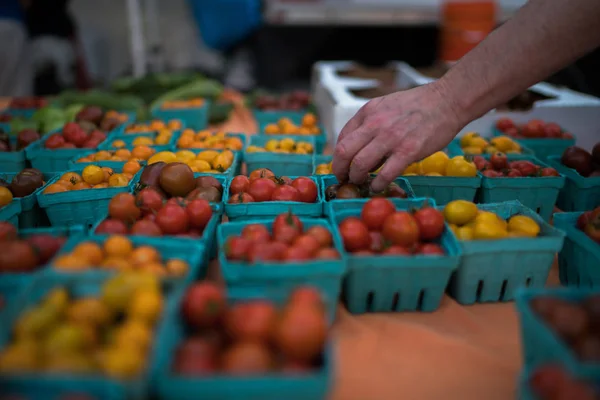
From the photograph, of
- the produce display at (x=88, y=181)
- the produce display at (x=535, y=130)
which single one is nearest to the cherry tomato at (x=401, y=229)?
the produce display at (x=88, y=181)

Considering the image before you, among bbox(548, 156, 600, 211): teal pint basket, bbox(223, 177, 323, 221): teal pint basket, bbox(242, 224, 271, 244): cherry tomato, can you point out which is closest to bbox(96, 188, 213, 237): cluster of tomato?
bbox(223, 177, 323, 221): teal pint basket

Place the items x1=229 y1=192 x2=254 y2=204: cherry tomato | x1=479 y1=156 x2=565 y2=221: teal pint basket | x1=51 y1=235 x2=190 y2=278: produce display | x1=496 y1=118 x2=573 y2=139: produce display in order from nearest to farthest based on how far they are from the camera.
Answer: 1. x1=51 y1=235 x2=190 y2=278: produce display
2. x1=229 y1=192 x2=254 y2=204: cherry tomato
3. x1=479 y1=156 x2=565 y2=221: teal pint basket
4. x1=496 y1=118 x2=573 y2=139: produce display

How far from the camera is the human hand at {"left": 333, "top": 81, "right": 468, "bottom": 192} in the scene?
1.71 metres

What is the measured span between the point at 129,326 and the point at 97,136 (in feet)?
6.74

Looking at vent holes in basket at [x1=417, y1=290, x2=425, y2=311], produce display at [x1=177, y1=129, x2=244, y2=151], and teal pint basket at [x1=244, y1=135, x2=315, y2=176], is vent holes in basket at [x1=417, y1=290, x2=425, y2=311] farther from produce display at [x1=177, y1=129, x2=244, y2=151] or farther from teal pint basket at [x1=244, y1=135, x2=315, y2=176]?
produce display at [x1=177, y1=129, x2=244, y2=151]

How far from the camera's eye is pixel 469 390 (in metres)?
1.30

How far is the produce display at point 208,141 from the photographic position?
2670 mm

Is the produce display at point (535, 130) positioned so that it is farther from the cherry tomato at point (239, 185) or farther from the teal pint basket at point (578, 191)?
the cherry tomato at point (239, 185)

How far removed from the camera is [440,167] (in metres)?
2.22

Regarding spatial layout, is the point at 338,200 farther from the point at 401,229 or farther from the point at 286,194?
the point at 401,229

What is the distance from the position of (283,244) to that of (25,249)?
30.3 inches

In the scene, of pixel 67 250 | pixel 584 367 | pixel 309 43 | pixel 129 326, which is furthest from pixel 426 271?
pixel 309 43

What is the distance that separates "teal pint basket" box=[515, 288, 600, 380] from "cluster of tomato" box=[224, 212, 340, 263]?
1.78 feet

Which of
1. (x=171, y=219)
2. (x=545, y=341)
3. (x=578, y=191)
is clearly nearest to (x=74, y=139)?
(x=171, y=219)
